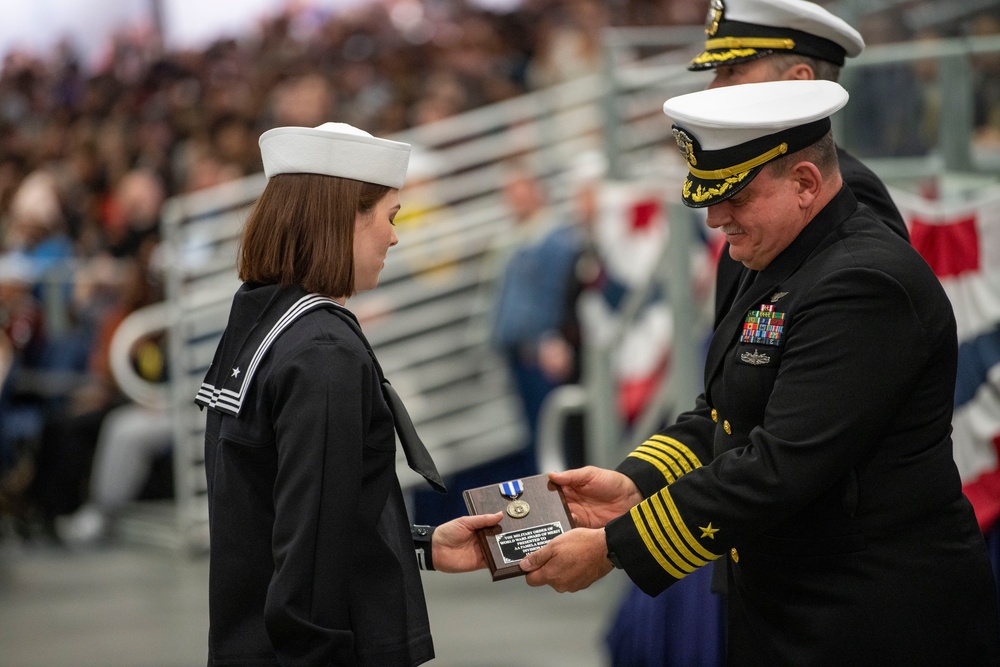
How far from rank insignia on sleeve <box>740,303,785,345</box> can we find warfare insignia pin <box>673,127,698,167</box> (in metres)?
0.29

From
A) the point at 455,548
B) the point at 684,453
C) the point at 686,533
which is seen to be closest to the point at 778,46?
the point at 684,453

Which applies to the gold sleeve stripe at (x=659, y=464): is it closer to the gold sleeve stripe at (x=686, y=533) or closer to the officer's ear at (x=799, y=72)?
the gold sleeve stripe at (x=686, y=533)

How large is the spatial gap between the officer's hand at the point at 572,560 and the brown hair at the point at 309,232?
2.05 feet

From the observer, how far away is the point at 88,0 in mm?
14453

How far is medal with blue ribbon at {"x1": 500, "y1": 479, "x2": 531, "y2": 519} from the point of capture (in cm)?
252

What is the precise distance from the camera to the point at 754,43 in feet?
9.20

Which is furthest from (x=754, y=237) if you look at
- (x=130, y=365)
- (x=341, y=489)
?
(x=130, y=365)

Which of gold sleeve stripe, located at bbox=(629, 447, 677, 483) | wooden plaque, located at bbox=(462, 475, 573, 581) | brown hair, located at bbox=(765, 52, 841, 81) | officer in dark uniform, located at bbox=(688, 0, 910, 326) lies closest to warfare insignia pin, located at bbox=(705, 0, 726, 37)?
officer in dark uniform, located at bbox=(688, 0, 910, 326)

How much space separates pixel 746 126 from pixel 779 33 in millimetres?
718

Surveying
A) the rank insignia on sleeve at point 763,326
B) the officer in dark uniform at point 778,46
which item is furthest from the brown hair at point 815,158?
the officer in dark uniform at point 778,46

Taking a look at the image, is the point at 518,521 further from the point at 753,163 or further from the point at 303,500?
the point at 753,163

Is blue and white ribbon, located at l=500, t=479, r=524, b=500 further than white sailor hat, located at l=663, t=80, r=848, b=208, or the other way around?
blue and white ribbon, located at l=500, t=479, r=524, b=500

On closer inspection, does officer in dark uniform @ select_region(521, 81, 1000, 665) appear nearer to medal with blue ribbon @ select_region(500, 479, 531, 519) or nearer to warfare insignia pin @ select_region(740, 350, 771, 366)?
warfare insignia pin @ select_region(740, 350, 771, 366)

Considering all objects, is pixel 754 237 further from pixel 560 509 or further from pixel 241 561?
pixel 241 561
